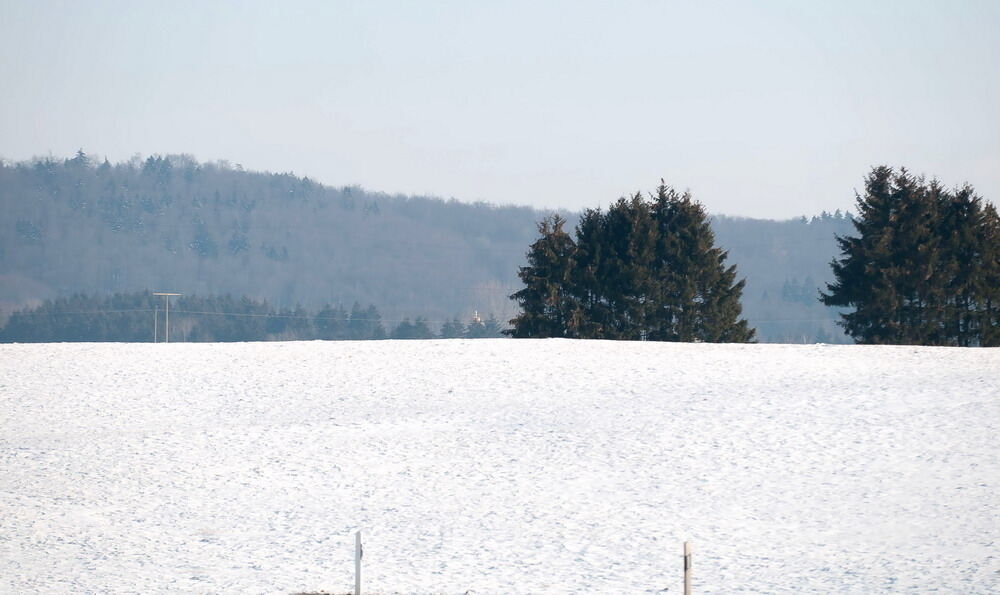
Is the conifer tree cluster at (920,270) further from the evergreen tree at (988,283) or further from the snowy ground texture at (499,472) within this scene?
the snowy ground texture at (499,472)

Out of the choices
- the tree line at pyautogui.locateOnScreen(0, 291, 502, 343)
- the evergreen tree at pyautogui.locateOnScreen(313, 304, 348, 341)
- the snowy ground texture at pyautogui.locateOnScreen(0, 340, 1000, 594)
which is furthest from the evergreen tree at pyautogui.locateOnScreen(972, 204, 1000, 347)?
the evergreen tree at pyautogui.locateOnScreen(313, 304, 348, 341)

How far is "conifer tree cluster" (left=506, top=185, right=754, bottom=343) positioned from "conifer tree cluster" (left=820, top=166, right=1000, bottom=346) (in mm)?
6745

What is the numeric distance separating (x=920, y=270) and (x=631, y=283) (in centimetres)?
1413

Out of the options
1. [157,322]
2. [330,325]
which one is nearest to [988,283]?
[330,325]

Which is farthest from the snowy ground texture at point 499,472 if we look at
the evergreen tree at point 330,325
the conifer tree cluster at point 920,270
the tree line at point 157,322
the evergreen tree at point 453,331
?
the evergreen tree at point 330,325

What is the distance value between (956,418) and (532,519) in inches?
510

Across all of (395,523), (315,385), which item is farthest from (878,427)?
(315,385)

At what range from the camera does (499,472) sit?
2509 centimetres

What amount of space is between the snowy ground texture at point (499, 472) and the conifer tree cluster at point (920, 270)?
16.6 meters

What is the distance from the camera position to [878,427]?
2806 cm

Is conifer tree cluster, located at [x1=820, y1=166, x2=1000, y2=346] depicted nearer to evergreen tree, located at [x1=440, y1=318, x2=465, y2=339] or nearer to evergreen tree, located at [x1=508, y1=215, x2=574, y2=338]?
evergreen tree, located at [x1=508, y1=215, x2=574, y2=338]

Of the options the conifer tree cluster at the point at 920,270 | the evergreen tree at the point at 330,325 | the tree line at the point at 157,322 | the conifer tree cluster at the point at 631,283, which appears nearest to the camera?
the conifer tree cluster at the point at 920,270

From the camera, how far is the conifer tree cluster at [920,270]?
55344 mm

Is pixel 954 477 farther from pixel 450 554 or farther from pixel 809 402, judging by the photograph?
pixel 450 554
